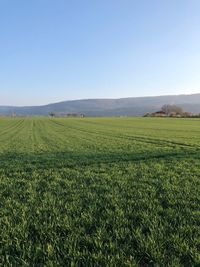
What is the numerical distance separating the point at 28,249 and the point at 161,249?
2.60m

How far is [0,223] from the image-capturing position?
21.2 ft

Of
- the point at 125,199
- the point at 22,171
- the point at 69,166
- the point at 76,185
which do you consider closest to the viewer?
the point at 125,199

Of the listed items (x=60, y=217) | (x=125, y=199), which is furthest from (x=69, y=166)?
(x=60, y=217)

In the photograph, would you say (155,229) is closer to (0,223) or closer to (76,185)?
(0,223)

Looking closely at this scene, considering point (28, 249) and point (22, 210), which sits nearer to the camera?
point (28, 249)

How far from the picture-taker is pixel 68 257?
4.91 m

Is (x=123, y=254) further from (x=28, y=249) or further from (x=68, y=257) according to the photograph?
(x=28, y=249)

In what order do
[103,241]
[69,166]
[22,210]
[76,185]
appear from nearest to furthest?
[103,241] < [22,210] < [76,185] < [69,166]

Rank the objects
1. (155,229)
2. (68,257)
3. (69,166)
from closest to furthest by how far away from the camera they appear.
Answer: (68,257) < (155,229) < (69,166)

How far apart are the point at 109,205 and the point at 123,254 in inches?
101

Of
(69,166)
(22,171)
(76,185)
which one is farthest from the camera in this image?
(69,166)

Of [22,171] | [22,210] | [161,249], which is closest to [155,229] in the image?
[161,249]

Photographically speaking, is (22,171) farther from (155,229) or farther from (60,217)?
(155,229)

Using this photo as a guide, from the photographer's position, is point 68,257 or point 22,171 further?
point 22,171
